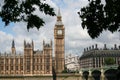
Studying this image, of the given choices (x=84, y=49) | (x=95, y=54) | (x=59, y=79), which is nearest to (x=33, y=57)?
(x=59, y=79)

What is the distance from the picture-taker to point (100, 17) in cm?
642

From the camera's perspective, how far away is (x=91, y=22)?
6508mm

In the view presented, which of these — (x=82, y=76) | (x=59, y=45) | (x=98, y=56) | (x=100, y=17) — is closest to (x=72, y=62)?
(x=98, y=56)

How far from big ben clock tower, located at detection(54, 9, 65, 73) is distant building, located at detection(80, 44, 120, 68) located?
18756mm

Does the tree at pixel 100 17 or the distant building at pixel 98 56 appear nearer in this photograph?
the tree at pixel 100 17

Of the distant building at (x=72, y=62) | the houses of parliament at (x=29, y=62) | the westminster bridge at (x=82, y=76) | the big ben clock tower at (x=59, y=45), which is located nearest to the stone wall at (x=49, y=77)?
the westminster bridge at (x=82, y=76)

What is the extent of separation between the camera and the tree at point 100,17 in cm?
618

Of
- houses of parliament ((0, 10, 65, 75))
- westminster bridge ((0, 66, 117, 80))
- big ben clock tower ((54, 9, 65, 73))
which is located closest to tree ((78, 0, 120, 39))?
westminster bridge ((0, 66, 117, 80))

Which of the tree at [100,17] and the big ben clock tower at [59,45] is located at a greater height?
the big ben clock tower at [59,45]

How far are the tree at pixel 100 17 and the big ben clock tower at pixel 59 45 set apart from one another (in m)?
95.9

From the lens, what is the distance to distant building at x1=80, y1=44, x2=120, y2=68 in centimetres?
12346

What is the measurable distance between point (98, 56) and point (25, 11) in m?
119

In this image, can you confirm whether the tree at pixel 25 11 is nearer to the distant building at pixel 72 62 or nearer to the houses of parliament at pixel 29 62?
the houses of parliament at pixel 29 62

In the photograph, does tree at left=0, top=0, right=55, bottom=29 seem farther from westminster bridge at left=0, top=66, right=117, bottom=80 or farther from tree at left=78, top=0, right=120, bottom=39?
westminster bridge at left=0, top=66, right=117, bottom=80
